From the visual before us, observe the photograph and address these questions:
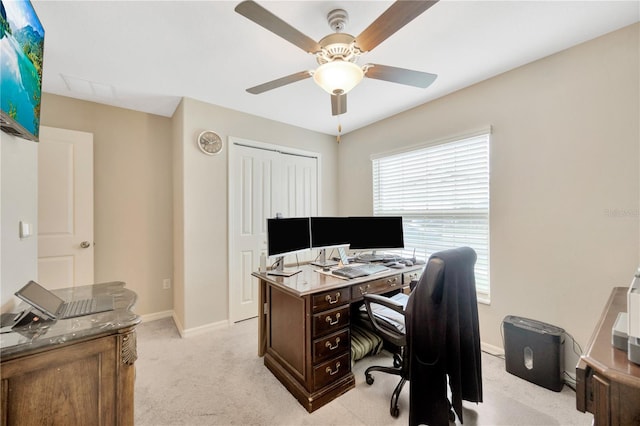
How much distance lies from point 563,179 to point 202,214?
10.9ft

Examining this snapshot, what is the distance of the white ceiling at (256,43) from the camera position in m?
1.55

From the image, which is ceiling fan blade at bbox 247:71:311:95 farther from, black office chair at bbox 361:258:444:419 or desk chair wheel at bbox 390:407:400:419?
desk chair wheel at bbox 390:407:400:419

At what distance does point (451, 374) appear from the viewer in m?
1.44

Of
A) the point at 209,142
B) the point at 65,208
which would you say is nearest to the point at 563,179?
the point at 209,142

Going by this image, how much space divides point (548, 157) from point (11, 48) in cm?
331

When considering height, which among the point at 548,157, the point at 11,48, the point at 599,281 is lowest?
the point at 599,281

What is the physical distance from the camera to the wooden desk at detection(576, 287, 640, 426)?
779 mm

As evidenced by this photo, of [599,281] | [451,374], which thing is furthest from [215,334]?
[599,281]

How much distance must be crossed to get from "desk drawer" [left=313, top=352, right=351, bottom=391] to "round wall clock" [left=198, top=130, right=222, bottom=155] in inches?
95.3

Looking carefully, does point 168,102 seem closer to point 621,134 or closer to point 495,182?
point 495,182

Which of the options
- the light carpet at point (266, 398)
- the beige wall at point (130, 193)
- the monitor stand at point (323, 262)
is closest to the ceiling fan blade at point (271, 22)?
the monitor stand at point (323, 262)

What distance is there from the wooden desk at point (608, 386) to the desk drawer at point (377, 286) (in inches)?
47.3

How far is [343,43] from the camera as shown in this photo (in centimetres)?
148

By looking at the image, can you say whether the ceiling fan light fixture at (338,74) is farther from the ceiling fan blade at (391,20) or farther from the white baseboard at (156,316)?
the white baseboard at (156,316)
